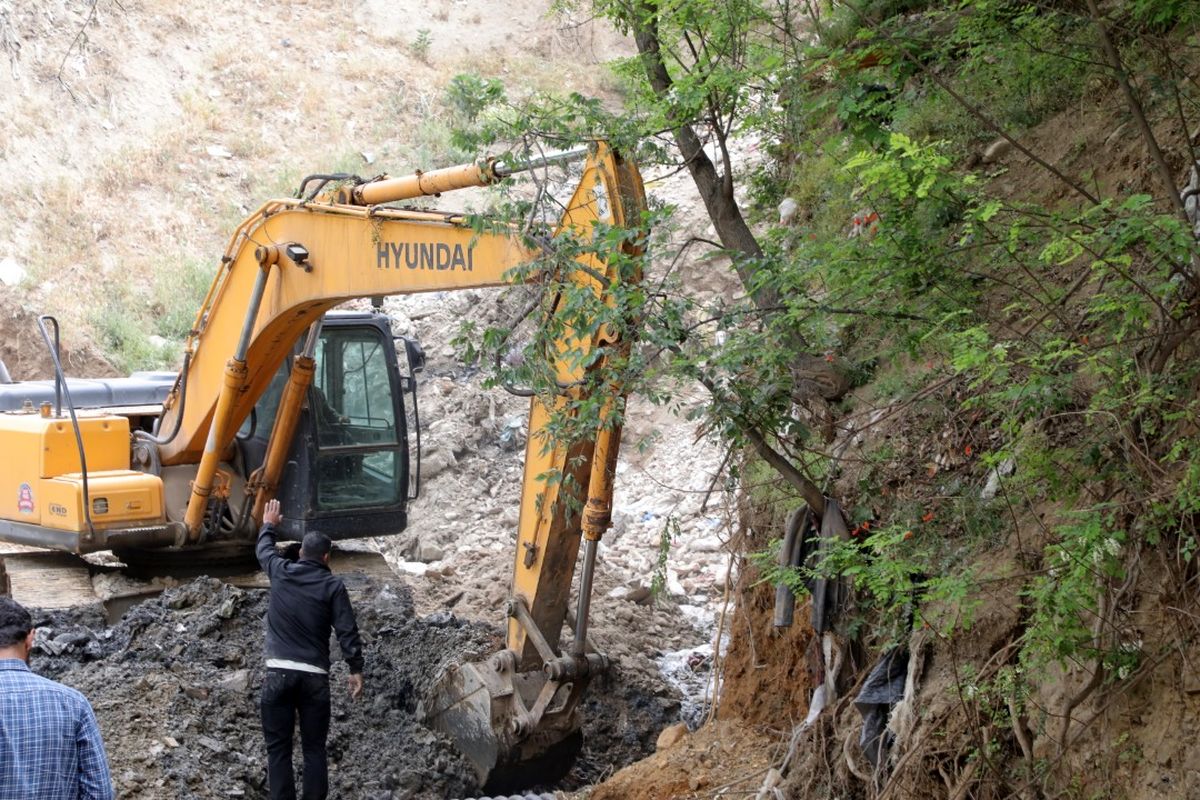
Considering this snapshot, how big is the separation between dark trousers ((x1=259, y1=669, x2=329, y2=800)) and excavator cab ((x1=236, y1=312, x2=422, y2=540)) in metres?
2.59

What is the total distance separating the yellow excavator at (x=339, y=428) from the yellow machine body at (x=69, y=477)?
1 centimetres

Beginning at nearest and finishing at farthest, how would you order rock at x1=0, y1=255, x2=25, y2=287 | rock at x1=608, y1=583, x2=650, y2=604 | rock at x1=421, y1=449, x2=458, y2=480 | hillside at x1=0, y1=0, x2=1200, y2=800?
hillside at x1=0, y1=0, x2=1200, y2=800
rock at x1=608, y1=583, x2=650, y2=604
rock at x1=421, y1=449, x2=458, y2=480
rock at x1=0, y1=255, x2=25, y2=287

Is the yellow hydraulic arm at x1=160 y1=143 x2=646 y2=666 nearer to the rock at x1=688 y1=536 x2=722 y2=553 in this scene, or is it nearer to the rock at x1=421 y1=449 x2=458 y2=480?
the rock at x1=688 y1=536 x2=722 y2=553

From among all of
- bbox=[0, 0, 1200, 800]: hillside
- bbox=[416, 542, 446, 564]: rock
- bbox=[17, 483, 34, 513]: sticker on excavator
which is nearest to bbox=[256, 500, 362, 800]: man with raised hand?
bbox=[0, 0, 1200, 800]: hillside

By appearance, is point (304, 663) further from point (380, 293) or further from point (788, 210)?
point (788, 210)

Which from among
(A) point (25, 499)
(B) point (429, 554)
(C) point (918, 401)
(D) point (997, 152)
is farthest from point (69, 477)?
(D) point (997, 152)

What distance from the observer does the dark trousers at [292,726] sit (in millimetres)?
6324

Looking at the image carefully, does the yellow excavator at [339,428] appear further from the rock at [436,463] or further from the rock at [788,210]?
the rock at [436,463]

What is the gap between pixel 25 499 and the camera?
8633 mm

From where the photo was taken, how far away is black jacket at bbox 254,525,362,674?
6.40 meters

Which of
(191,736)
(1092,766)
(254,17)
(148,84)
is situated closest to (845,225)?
(1092,766)

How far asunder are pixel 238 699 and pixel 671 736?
2.46 m

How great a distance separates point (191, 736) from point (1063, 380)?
15.6 feet

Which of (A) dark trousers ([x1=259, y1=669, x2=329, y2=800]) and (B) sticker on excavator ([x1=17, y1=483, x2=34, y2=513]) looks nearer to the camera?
(A) dark trousers ([x1=259, y1=669, x2=329, y2=800])
